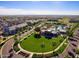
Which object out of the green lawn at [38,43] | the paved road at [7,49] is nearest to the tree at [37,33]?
the green lawn at [38,43]

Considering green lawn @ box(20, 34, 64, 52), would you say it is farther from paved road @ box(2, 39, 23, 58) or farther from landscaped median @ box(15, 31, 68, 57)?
paved road @ box(2, 39, 23, 58)

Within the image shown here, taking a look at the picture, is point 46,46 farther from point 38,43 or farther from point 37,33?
point 37,33

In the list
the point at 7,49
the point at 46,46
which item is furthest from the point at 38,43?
the point at 7,49

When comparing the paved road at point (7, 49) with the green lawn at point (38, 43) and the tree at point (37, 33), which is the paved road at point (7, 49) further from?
the tree at point (37, 33)

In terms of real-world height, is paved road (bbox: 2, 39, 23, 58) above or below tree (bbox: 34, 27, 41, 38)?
below

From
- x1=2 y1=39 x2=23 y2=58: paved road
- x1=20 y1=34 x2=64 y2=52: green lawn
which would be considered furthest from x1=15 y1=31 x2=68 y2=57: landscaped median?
x1=2 y1=39 x2=23 y2=58: paved road

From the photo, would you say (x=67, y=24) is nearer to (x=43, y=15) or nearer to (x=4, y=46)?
(x=43, y=15)

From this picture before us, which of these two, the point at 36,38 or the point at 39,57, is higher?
the point at 36,38

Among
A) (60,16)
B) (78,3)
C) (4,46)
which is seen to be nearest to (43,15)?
(60,16)
